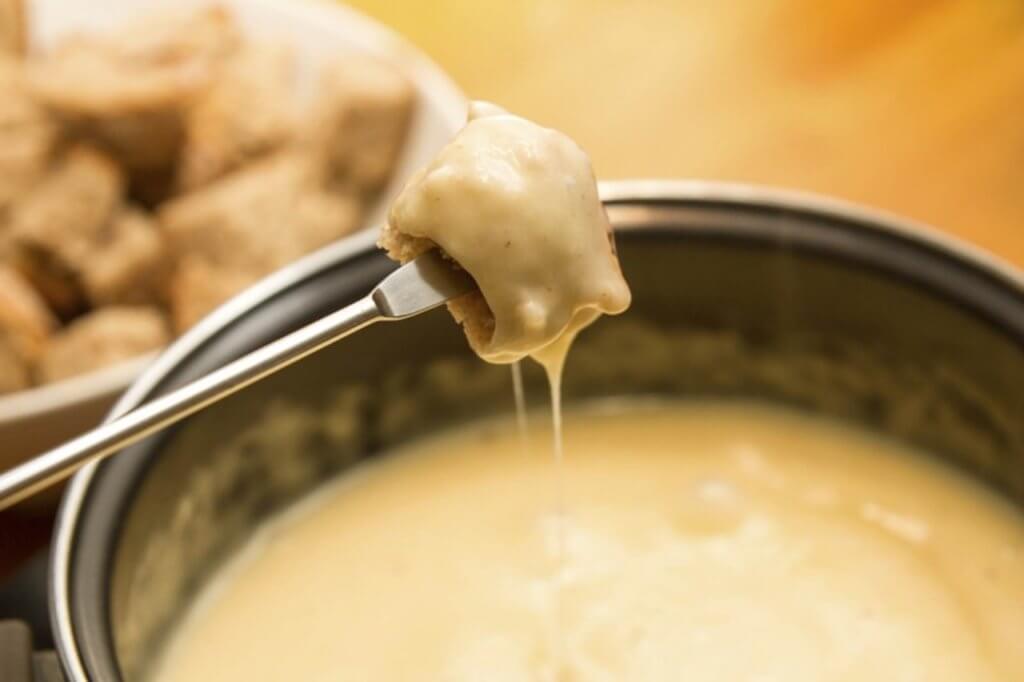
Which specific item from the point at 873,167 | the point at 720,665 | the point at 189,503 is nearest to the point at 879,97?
the point at 873,167

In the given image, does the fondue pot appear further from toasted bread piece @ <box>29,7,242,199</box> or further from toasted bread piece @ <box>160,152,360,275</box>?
toasted bread piece @ <box>29,7,242,199</box>

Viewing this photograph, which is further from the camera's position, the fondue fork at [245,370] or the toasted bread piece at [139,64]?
the toasted bread piece at [139,64]

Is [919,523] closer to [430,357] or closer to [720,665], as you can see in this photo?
[720,665]

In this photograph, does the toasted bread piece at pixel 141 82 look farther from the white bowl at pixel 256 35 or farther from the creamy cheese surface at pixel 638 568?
the creamy cheese surface at pixel 638 568

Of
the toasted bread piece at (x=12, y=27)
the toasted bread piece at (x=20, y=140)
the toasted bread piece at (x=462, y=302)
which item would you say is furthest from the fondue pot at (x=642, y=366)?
the toasted bread piece at (x=12, y=27)

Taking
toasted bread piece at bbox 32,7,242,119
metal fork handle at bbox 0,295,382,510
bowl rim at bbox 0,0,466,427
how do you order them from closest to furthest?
metal fork handle at bbox 0,295,382,510 < bowl rim at bbox 0,0,466,427 < toasted bread piece at bbox 32,7,242,119

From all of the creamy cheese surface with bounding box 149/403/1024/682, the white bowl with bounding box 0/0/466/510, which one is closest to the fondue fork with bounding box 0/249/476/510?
the creamy cheese surface with bounding box 149/403/1024/682
